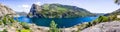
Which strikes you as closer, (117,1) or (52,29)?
(52,29)

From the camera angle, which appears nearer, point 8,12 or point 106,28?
point 106,28

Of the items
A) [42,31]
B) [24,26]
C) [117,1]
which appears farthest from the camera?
[42,31]

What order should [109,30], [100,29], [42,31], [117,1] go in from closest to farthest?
[109,30], [100,29], [117,1], [42,31]

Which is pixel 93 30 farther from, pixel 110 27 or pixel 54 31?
pixel 54 31

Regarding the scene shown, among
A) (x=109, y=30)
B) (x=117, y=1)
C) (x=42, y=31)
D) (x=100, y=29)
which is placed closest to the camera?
(x=109, y=30)

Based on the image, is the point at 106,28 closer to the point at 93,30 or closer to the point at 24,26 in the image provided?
the point at 93,30

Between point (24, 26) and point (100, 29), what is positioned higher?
point (100, 29)

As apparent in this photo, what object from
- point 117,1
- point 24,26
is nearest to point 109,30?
point 117,1

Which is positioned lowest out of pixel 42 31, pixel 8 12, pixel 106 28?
pixel 42 31

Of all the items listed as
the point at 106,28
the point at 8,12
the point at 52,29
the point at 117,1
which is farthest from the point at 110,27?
the point at 8,12
